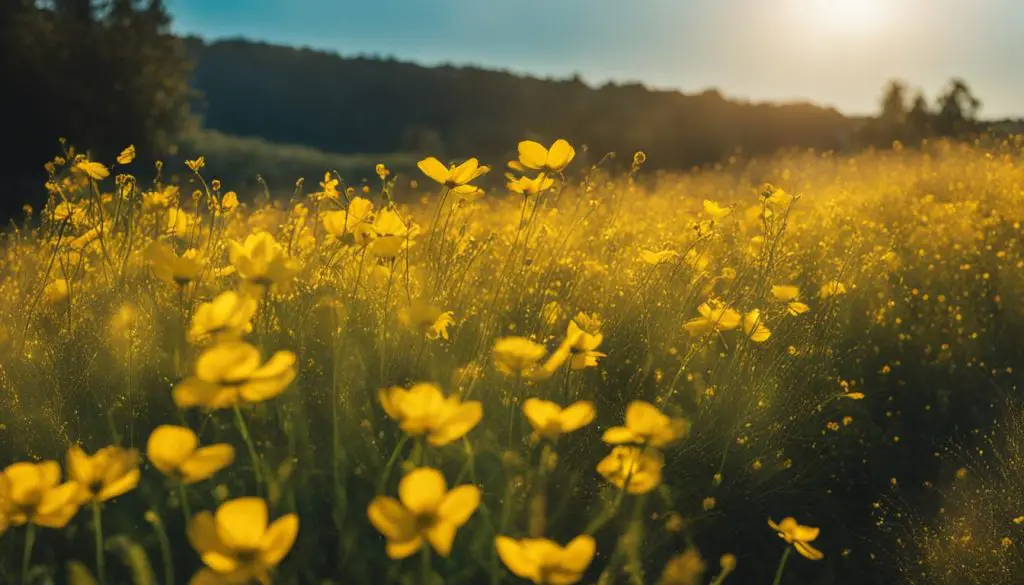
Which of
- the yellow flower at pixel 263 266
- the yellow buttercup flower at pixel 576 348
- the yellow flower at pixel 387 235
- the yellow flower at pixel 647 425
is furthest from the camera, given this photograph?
the yellow flower at pixel 387 235

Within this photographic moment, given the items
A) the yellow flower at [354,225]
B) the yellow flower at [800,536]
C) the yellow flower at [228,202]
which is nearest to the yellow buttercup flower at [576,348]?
the yellow flower at [800,536]

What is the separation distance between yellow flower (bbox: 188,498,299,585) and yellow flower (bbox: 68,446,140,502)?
19 cm

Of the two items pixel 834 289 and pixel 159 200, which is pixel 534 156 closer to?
pixel 834 289

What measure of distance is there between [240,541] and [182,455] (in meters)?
0.17

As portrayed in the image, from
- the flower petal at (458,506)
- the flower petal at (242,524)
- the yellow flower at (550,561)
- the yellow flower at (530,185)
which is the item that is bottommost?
the yellow flower at (550,561)

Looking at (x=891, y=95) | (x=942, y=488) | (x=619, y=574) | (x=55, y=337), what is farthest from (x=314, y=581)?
(x=891, y=95)

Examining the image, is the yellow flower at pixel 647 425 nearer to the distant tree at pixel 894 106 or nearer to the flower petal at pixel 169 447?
the flower petal at pixel 169 447

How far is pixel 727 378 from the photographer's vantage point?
91.1 inches

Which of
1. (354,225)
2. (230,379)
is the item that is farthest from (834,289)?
(230,379)

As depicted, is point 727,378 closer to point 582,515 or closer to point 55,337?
point 582,515

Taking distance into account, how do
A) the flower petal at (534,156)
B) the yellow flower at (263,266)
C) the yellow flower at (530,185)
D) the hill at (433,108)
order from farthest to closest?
the hill at (433,108)
the yellow flower at (530,185)
the flower petal at (534,156)
the yellow flower at (263,266)

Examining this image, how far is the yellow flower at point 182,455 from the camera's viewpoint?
40.8 inches

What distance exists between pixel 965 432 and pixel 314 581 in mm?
2337

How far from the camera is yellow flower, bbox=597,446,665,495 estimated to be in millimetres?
1269
